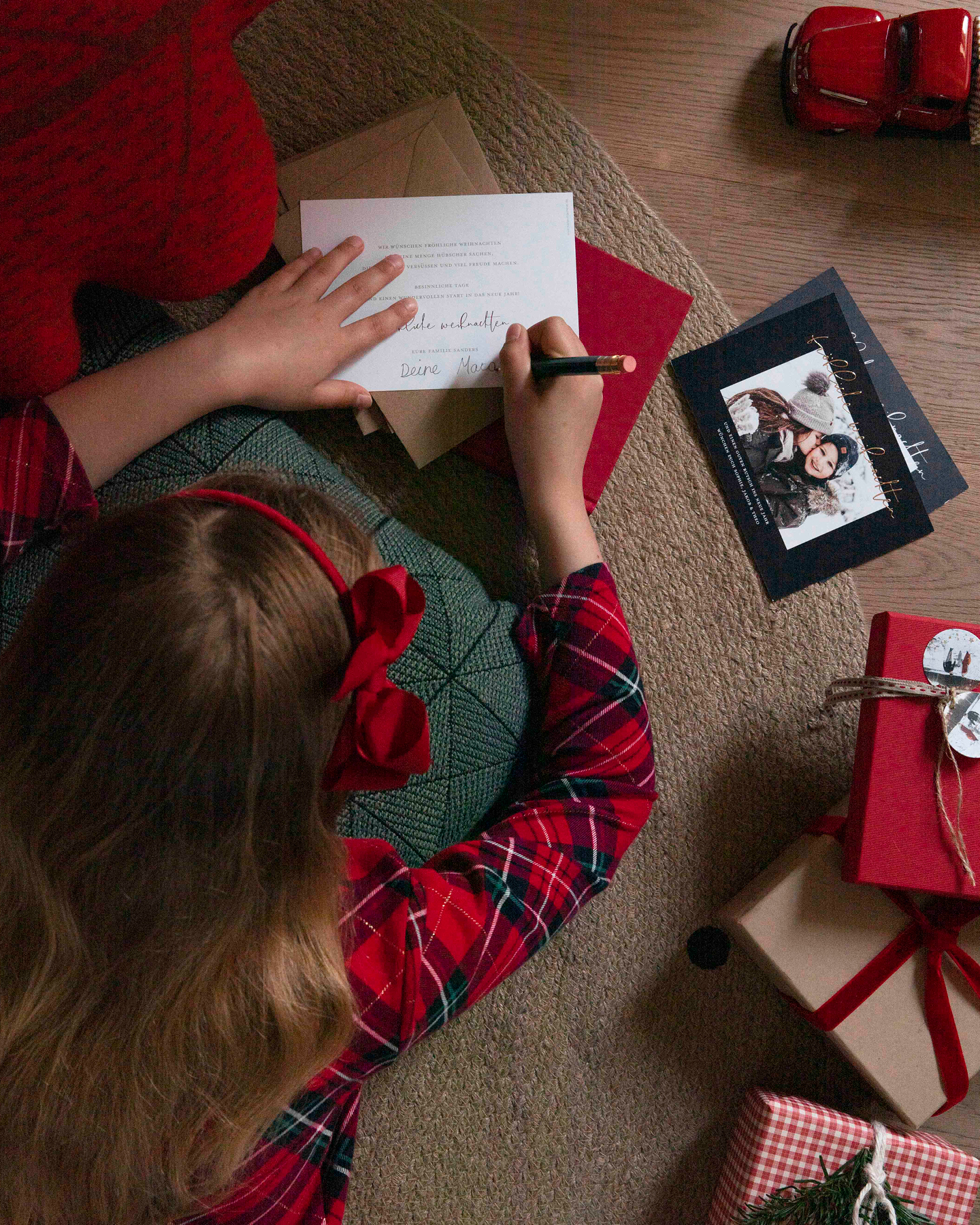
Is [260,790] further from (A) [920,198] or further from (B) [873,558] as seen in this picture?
(A) [920,198]

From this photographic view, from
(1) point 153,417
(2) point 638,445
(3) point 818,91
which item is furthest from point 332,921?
(3) point 818,91

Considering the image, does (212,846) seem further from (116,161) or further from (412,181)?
(412,181)

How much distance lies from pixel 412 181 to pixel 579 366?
9.1 inches

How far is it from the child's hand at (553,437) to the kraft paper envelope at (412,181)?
0.04 meters

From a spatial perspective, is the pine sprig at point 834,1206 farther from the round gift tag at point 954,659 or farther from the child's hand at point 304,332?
the child's hand at point 304,332

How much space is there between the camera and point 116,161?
0.43 m

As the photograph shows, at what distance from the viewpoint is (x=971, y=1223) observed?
2.69ft

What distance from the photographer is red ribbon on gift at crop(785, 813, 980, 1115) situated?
0.72 metres

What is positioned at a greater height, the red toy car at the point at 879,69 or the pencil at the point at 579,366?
the red toy car at the point at 879,69

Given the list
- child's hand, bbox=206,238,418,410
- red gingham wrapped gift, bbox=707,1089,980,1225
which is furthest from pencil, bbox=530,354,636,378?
red gingham wrapped gift, bbox=707,1089,980,1225

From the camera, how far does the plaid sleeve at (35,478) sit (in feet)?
1.99

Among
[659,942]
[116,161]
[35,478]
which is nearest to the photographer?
[116,161]

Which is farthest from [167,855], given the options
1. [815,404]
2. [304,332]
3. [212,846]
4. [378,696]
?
[815,404]

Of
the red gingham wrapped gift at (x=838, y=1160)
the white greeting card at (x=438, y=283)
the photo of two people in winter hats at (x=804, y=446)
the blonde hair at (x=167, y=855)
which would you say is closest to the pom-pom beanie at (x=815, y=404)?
the photo of two people in winter hats at (x=804, y=446)
